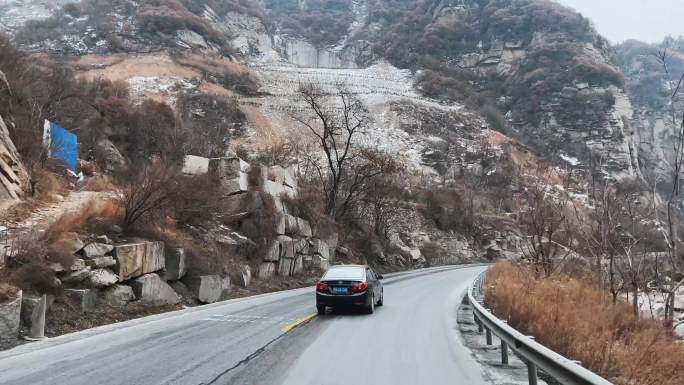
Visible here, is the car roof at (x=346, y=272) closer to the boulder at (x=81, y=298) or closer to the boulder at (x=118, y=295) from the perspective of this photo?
the boulder at (x=118, y=295)

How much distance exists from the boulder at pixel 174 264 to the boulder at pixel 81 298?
3.89m

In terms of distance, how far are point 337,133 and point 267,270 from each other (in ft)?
169

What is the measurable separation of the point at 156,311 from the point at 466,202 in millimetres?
57511

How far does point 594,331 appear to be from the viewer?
7.45 metres

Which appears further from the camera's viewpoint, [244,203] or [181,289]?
[244,203]

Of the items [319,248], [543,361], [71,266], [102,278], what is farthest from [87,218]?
[319,248]

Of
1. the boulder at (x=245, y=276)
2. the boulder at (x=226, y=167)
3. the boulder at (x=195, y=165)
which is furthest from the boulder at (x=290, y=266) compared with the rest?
the boulder at (x=195, y=165)

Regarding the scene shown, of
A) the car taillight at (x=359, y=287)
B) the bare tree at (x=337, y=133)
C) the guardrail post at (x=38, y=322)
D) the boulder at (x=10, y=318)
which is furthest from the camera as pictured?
the bare tree at (x=337, y=133)

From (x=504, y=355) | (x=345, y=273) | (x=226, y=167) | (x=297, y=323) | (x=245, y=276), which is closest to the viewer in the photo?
(x=504, y=355)

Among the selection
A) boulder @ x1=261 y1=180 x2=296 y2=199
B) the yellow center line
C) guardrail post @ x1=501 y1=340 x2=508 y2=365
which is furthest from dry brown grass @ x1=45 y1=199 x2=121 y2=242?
boulder @ x1=261 y1=180 x2=296 y2=199

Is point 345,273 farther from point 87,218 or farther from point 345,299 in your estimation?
point 87,218

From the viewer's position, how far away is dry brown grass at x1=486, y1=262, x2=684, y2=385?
5727mm


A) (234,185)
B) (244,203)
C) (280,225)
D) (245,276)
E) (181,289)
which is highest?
(234,185)

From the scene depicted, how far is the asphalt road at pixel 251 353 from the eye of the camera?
6441mm
